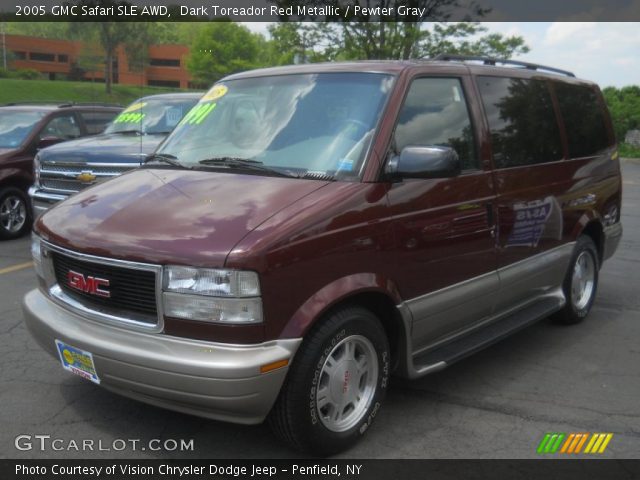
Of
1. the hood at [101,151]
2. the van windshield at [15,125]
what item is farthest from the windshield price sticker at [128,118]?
the van windshield at [15,125]

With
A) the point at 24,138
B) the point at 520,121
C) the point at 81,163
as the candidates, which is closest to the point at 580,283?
the point at 520,121

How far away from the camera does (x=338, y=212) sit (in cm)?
331

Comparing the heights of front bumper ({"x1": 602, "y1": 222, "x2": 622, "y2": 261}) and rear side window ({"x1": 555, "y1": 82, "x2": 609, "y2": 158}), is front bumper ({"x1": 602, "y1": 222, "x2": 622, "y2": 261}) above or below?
below

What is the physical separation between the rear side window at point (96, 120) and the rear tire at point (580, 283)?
8094mm

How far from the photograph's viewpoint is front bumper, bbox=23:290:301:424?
293 cm

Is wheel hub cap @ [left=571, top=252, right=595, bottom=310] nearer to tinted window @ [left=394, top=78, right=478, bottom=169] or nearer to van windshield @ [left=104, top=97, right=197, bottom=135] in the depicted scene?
tinted window @ [left=394, top=78, right=478, bottom=169]

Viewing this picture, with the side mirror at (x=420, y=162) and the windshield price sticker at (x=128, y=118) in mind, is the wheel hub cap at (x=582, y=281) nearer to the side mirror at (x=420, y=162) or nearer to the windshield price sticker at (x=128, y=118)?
the side mirror at (x=420, y=162)

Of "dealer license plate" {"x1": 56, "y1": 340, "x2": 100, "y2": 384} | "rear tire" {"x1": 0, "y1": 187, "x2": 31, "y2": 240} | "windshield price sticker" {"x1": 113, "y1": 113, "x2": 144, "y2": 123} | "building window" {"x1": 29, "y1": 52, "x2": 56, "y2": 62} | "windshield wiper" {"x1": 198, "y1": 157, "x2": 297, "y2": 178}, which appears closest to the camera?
"dealer license plate" {"x1": 56, "y1": 340, "x2": 100, "y2": 384}

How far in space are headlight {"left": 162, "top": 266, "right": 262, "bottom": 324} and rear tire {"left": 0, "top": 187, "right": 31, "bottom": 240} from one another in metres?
7.15

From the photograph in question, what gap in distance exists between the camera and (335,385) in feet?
11.1

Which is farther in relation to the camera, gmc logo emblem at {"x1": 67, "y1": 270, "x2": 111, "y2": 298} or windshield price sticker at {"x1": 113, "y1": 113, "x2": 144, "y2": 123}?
windshield price sticker at {"x1": 113, "y1": 113, "x2": 144, "y2": 123}

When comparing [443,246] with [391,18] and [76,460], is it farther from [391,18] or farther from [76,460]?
[391,18]

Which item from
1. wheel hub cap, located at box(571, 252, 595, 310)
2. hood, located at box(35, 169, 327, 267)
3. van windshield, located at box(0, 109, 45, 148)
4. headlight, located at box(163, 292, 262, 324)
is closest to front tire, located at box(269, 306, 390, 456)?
headlight, located at box(163, 292, 262, 324)

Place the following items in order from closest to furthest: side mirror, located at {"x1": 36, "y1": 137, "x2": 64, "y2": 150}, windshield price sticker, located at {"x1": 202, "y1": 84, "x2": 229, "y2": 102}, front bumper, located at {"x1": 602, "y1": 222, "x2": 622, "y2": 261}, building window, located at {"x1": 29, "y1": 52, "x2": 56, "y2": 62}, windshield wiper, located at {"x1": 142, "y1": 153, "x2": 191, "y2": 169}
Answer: windshield wiper, located at {"x1": 142, "y1": 153, "x2": 191, "y2": 169}
windshield price sticker, located at {"x1": 202, "y1": 84, "x2": 229, "y2": 102}
front bumper, located at {"x1": 602, "y1": 222, "x2": 622, "y2": 261}
side mirror, located at {"x1": 36, "y1": 137, "x2": 64, "y2": 150}
building window, located at {"x1": 29, "y1": 52, "x2": 56, "y2": 62}
